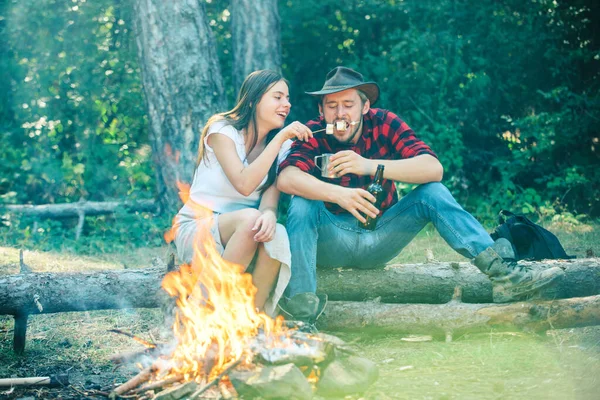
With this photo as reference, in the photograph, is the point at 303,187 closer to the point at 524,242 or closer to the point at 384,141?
the point at 384,141

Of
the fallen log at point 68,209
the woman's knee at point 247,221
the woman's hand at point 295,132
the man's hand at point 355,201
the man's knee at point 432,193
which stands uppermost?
the woman's hand at point 295,132

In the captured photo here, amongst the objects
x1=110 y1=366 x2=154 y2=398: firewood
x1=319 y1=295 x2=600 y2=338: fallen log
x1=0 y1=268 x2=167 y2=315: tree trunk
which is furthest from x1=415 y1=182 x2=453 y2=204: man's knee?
x1=110 y1=366 x2=154 y2=398: firewood

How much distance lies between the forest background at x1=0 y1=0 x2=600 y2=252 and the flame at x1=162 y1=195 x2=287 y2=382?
400cm

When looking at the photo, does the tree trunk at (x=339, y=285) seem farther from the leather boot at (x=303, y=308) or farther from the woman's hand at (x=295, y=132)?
the woman's hand at (x=295, y=132)

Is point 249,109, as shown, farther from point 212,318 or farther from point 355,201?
point 212,318

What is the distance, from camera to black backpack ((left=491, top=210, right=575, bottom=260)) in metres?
4.89

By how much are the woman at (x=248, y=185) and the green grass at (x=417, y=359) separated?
74 cm

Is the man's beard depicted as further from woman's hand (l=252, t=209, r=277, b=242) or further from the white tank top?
woman's hand (l=252, t=209, r=277, b=242)

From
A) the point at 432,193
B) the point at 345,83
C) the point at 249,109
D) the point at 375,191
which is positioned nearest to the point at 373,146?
→ the point at 375,191

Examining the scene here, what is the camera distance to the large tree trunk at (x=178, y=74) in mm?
7629

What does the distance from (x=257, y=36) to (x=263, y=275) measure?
501 centimetres

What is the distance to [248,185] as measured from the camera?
4.39m

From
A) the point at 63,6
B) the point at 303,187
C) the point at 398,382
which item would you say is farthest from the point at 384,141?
the point at 63,6

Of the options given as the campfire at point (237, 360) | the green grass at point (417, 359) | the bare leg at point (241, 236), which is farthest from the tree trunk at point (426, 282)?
the campfire at point (237, 360)
